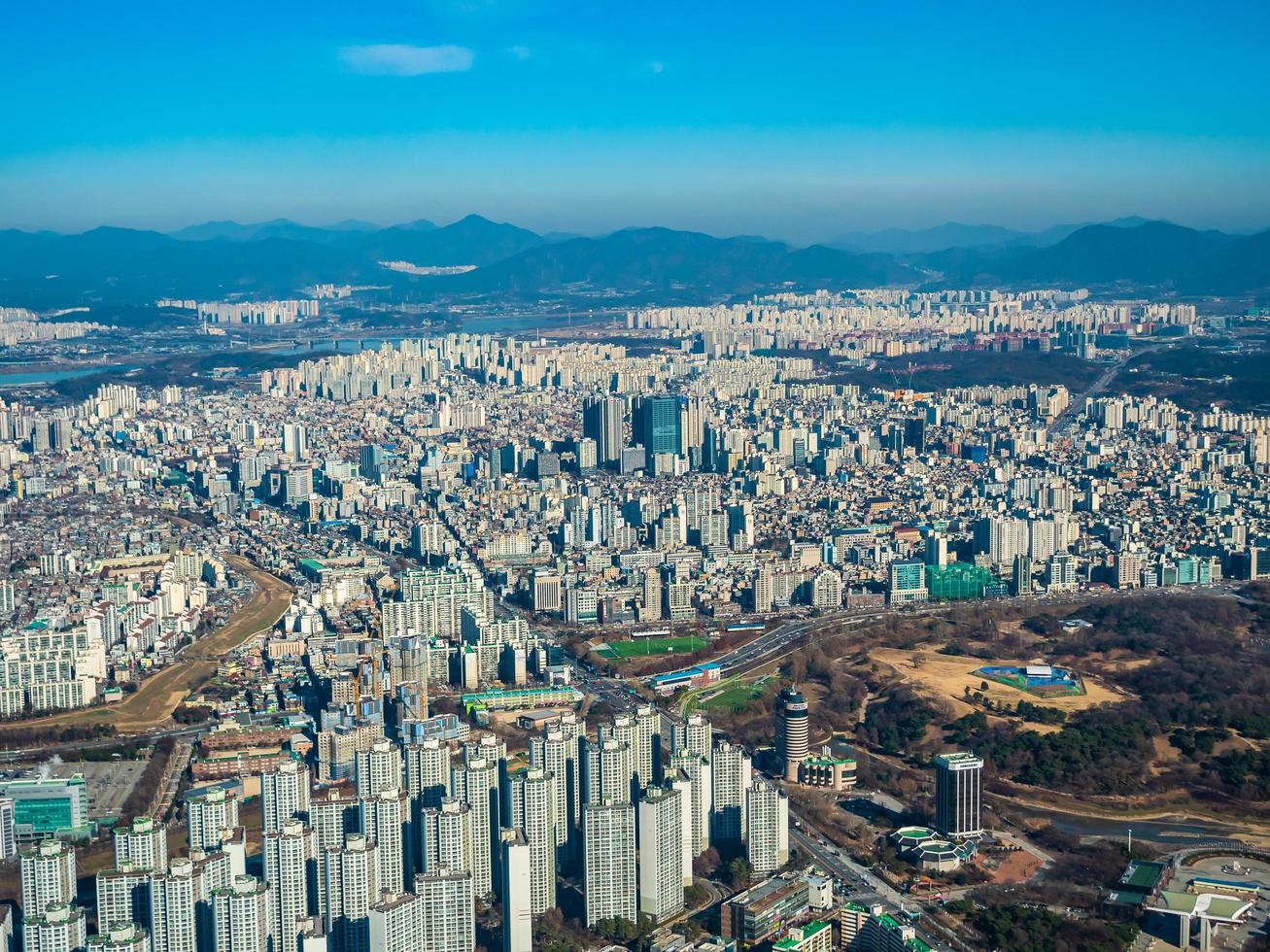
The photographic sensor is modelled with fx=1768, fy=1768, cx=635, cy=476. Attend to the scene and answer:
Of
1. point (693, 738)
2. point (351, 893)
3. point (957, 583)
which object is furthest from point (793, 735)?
point (957, 583)

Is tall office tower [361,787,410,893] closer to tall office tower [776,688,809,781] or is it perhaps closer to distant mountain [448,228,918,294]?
tall office tower [776,688,809,781]

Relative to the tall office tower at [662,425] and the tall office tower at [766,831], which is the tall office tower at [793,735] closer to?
the tall office tower at [766,831]

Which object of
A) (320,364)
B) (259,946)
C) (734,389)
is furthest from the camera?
(320,364)

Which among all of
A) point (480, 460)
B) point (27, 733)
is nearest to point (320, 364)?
point (480, 460)

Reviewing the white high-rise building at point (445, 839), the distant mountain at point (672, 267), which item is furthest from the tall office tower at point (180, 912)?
the distant mountain at point (672, 267)

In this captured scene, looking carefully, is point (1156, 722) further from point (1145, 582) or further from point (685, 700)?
point (1145, 582)

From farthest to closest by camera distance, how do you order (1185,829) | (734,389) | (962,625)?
(734,389) < (962,625) < (1185,829)
